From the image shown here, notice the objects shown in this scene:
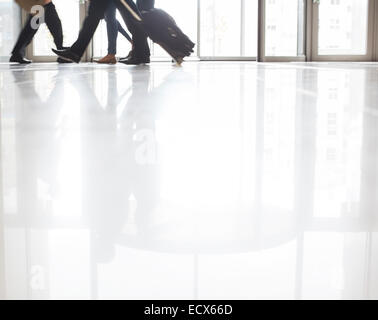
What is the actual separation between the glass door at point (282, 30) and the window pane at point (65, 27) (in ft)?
8.29

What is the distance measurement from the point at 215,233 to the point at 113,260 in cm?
12

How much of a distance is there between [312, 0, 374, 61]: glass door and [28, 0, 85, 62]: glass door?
3133 mm

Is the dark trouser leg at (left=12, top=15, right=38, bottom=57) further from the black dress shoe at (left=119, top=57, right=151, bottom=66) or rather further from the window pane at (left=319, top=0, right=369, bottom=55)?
the window pane at (left=319, top=0, right=369, bottom=55)

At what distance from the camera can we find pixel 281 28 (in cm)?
771

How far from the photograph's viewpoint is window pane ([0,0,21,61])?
24.5 feet

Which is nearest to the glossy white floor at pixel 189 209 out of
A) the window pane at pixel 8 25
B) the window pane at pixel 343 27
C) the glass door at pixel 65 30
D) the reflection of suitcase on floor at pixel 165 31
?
the reflection of suitcase on floor at pixel 165 31

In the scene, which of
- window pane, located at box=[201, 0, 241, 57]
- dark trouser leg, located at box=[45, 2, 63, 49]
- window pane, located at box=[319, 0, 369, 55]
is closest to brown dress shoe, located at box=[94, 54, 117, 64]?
dark trouser leg, located at box=[45, 2, 63, 49]

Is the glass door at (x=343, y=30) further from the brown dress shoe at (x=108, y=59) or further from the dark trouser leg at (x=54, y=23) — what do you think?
the dark trouser leg at (x=54, y=23)

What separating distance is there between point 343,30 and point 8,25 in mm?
4346
